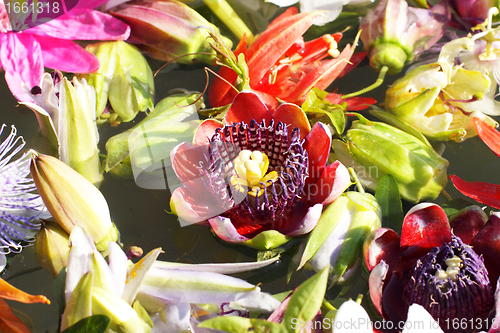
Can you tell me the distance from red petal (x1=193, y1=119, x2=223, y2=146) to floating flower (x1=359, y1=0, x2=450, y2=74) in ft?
1.40

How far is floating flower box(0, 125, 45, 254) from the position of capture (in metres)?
0.77

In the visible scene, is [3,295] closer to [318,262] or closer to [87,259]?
[87,259]

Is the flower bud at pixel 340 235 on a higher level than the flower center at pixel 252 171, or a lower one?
lower

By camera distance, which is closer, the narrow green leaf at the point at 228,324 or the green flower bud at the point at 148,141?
the narrow green leaf at the point at 228,324

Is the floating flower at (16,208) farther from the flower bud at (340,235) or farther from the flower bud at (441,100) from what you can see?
the flower bud at (441,100)

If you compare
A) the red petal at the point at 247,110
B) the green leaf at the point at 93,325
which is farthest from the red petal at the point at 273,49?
the green leaf at the point at 93,325

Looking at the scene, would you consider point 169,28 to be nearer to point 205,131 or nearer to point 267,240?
point 205,131

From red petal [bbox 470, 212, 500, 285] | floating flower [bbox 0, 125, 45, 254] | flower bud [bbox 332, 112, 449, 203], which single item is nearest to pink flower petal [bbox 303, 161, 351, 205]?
flower bud [bbox 332, 112, 449, 203]

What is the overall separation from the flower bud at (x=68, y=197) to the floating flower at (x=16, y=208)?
0.09 meters

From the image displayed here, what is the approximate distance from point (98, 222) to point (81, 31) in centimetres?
44

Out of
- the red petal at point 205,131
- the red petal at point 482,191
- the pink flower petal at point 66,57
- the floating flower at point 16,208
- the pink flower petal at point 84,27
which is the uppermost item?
the pink flower petal at point 84,27

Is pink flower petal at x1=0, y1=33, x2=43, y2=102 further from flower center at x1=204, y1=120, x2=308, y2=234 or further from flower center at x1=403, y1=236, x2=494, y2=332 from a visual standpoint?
flower center at x1=403, y1=236, x2=494, y2=332

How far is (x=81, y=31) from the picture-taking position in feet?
3.08

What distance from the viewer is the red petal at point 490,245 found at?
0.69m
